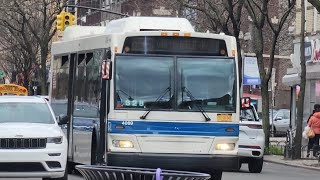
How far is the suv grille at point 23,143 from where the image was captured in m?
13.6

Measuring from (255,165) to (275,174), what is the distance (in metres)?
0.70

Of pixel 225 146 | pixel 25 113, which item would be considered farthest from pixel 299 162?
pixel 25 113

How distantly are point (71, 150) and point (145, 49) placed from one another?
413cm

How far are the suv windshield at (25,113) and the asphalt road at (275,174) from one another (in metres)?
2.53

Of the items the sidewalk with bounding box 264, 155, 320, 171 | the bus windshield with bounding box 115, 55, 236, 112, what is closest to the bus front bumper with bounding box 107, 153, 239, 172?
the bus windshield with bounding box 115, 55, 236, 112

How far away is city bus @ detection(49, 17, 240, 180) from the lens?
46.4 ft

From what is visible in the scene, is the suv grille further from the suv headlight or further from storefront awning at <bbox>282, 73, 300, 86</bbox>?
storefront awning at <bbox>282, 73, 300, 86</bbox>

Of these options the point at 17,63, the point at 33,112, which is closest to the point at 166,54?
the point at 33,112

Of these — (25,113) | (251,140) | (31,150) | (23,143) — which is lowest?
(251,140)

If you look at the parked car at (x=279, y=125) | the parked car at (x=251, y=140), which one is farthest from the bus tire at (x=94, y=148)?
the parked car at (x=279, y=125)

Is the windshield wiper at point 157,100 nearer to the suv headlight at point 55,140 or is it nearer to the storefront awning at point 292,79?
the suv headlight at point 55,140

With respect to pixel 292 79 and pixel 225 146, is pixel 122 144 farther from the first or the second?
pixel 292 79

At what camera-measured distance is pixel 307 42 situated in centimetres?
3509

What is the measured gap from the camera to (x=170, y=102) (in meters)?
14.3
